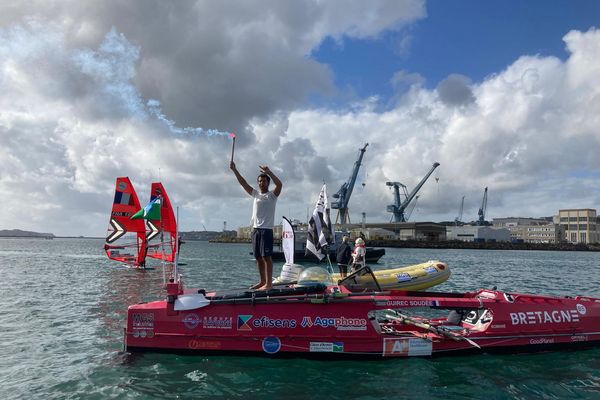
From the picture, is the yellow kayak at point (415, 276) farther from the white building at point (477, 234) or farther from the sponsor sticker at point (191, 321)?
Result: the white building at point (477, 234)

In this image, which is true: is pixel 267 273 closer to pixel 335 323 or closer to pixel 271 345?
pixel 271 345

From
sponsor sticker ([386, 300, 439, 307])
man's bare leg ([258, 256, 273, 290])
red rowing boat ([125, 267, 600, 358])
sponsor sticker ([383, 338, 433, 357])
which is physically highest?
man's bare leg ([258, 256, 273, 290])

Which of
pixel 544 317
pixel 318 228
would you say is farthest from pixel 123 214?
pixel 544 317

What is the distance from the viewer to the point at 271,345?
26.2ft

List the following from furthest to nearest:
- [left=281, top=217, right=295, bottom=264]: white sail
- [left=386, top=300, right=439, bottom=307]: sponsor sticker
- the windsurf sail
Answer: the windsurf sail
[left=281, top=217, right=295, bottom=264]: white sail
[left=386, top=300, right=439, bottom=307]: sponsor sticker

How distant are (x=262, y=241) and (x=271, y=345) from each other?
198 cm

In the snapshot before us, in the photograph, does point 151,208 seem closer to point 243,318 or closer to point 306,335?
point 243,318

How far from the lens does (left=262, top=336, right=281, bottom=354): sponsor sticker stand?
798cm

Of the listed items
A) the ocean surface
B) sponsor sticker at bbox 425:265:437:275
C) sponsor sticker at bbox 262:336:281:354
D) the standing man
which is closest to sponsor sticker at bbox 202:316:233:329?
the ocean surface

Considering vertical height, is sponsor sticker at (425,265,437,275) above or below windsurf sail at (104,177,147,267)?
below

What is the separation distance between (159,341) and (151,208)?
303 centimetres

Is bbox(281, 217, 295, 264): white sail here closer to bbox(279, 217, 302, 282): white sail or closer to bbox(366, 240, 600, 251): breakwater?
bbox(279, 217, 302, 282): white sail

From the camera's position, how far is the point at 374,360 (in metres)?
8.17

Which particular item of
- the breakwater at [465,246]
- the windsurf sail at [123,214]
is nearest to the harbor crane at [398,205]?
the breakwater at [465,246]
